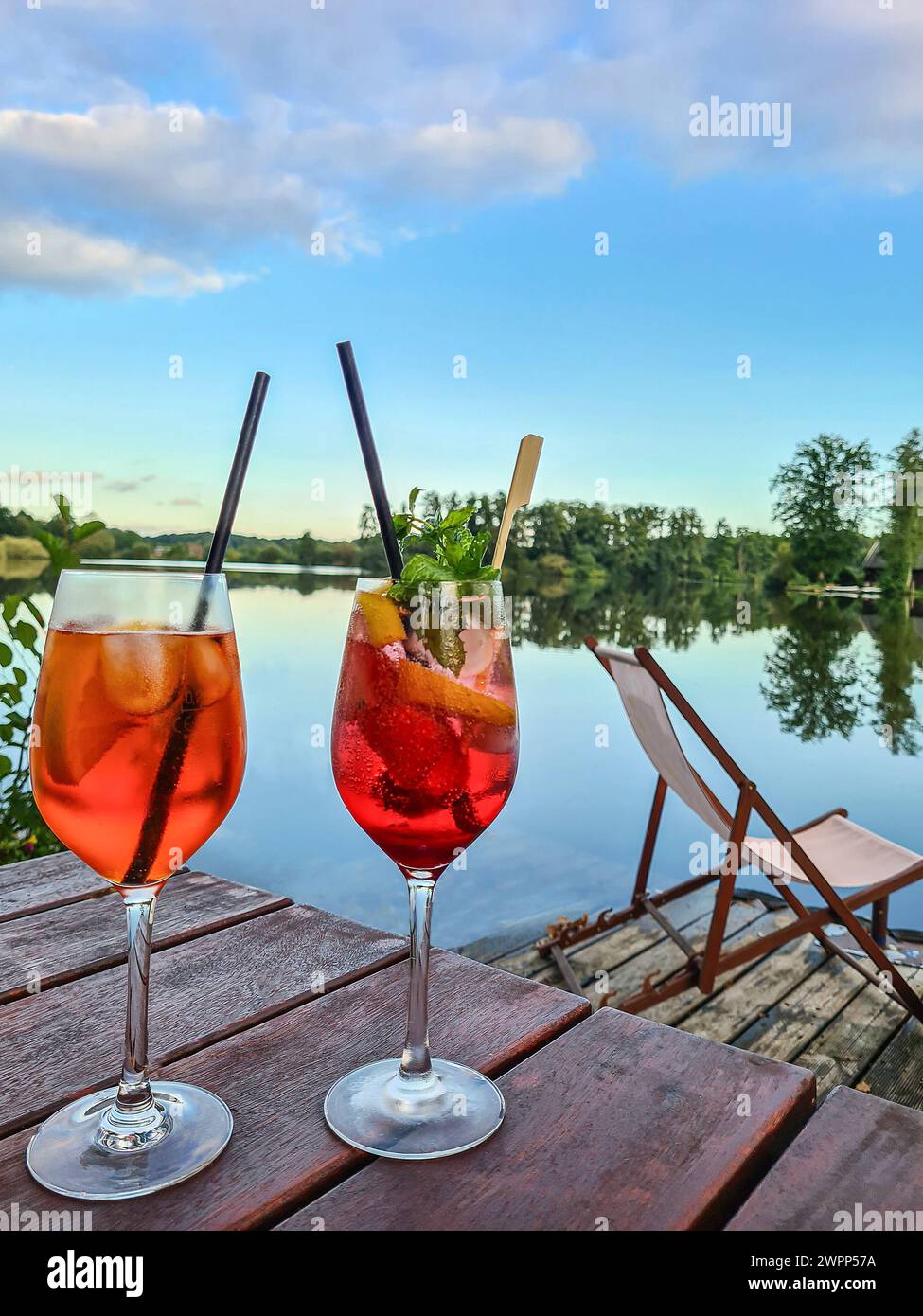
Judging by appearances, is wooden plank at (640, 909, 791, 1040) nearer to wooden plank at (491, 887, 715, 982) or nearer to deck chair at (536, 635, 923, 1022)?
deck chair at (536, 635, 923, 1022)

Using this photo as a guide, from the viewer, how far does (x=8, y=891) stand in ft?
4.04

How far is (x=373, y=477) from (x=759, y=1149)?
2.13 feet

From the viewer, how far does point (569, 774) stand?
366 inches

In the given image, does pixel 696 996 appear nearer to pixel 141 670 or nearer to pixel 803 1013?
pixel 803 1013

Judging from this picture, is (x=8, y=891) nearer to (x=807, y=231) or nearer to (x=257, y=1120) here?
(x=257, y=1120)

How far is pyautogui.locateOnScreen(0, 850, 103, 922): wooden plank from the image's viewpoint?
1.18 m

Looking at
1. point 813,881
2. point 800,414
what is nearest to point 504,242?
point 813,881

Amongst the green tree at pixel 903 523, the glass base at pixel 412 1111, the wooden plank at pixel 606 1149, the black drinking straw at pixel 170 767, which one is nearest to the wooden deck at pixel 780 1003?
the wooden plank at pixel 606 1149

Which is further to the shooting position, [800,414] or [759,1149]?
[800,414]

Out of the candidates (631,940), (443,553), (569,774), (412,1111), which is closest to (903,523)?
(569,774)

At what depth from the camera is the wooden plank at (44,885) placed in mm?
1177

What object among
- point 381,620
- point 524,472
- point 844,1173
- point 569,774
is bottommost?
point 569,774

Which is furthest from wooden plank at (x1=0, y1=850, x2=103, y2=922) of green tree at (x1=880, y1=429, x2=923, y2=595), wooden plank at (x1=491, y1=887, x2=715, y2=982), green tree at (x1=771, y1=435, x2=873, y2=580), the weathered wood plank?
green tree at (x1=771, y1=435, x2=873, y2=580)

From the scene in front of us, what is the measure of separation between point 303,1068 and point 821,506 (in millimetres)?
53090
